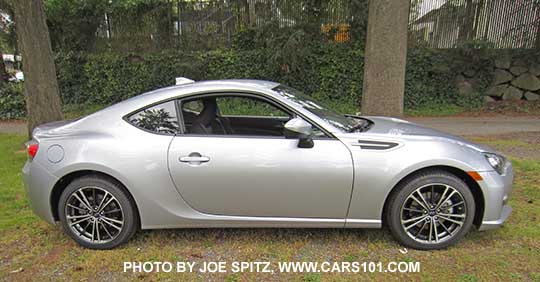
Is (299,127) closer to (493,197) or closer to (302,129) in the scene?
(302,129)

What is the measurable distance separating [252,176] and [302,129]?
55 cm

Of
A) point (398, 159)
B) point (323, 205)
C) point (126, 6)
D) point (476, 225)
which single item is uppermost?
point (126, 6)

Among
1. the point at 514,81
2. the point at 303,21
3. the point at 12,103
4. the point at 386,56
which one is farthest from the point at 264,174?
the point at 12,103

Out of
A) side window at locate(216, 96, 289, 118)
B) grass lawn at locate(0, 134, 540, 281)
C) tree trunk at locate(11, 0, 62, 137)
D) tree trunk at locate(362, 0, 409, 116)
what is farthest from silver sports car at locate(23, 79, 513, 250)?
tree trunk at locate(11, 0, 62, 137)

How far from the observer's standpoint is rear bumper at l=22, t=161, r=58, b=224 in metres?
2.89

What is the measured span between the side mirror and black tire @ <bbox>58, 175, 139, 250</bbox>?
4.96 ft

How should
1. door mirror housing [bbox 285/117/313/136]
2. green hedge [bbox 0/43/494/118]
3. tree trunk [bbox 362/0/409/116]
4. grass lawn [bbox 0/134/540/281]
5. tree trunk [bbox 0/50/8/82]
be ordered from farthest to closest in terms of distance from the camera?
1. tree trunk [bbox 0/50/8/82]
2. green hedge [bbox 0/43/494/118]
3. tree trunk [bbox 362/0/409/116]
4. door mirror housing [bbox 285/117/313/136]
5. grass lawn [bbox 0/134/540/281]

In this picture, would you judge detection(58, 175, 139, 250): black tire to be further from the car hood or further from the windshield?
the car hood

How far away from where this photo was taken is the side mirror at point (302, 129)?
2672 millimetres

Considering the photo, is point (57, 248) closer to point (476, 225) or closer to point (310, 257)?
point (310, 257)

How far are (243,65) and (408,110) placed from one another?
5173 millimetres

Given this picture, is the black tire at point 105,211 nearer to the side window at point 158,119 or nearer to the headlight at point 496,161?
the side window at point 158,119

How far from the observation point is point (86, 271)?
267 cm

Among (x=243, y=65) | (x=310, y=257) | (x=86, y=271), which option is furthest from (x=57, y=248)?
(x=243, y=65)
